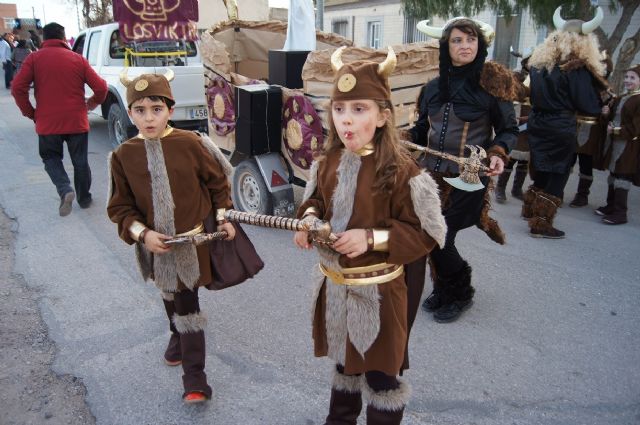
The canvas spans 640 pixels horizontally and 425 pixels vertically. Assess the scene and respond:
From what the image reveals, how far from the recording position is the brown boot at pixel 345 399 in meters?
2.08

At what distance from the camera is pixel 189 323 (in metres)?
2.53

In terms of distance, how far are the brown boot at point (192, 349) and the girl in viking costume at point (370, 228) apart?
0.85m

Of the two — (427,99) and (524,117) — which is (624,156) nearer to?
(524,117)

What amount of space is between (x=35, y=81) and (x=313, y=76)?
3172 mm

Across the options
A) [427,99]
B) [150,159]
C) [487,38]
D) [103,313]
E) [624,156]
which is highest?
[487,38]

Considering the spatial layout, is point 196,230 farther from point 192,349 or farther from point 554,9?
point 554,9

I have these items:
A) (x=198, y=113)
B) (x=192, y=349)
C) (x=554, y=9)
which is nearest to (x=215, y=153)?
(x=192, y=349)

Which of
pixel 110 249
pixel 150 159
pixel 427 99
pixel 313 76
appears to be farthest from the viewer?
pixel 110 249

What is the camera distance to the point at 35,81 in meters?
5.38

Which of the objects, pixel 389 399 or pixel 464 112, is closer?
pixel 389 399

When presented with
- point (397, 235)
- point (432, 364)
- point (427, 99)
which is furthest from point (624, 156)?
point (397, 235)

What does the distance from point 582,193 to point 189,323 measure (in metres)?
5.22

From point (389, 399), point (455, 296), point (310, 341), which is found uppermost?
point (389, 399)

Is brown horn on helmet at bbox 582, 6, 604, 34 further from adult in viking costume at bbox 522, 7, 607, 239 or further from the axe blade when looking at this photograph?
the axe blade
